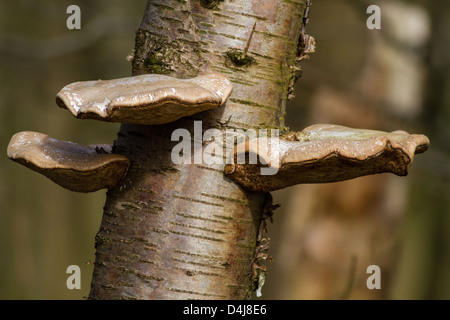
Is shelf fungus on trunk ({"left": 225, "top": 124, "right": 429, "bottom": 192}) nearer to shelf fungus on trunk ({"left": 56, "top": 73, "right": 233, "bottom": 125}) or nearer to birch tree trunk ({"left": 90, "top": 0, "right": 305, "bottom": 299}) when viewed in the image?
birch tree trunk ({"left": 90, "top": 0, "right": 305, "bottom": 299})

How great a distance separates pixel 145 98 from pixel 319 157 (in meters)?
0.54

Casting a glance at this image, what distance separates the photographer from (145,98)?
4.73ft

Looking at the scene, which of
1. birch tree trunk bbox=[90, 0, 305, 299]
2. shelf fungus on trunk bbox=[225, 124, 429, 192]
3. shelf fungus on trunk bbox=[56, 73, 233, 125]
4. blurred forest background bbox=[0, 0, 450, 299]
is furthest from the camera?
blurred forest background bbox=[0, 0, 450, 299]

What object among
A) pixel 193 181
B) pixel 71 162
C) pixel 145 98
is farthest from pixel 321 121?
pixel 145 98

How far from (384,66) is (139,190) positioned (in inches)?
178

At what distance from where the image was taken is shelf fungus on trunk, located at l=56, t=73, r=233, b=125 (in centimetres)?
145

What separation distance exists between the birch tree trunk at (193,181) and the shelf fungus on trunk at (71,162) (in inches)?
2.4

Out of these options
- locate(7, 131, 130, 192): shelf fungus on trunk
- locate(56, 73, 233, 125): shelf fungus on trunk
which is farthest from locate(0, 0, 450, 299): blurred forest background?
locate(56, 73, 233, 125): shelf fungus on trunk

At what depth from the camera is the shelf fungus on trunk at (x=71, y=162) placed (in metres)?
1.71

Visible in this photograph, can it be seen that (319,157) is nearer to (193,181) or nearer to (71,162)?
(193,181)

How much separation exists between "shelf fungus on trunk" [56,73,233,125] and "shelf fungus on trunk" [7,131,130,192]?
0.67 feet
